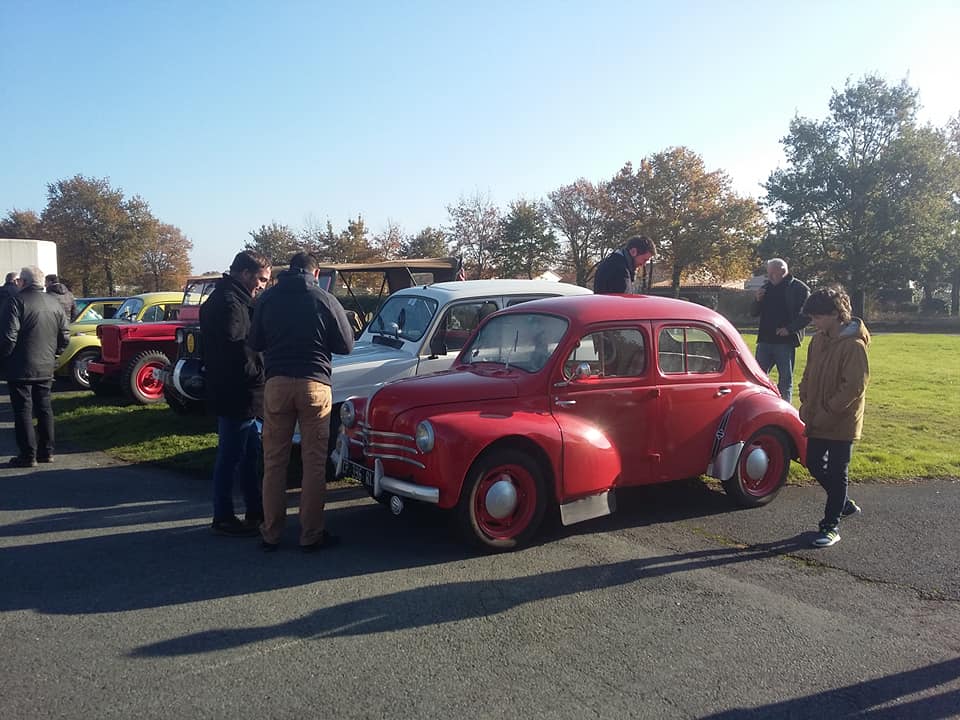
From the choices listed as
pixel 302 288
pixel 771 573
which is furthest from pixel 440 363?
pixel 771 573

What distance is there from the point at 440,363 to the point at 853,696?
464 cm

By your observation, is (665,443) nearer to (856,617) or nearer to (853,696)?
(856,617)

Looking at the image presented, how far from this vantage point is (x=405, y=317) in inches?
304

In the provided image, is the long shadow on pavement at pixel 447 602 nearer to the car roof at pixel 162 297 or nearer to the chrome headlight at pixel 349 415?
the chrome headlight at pixel 349 415

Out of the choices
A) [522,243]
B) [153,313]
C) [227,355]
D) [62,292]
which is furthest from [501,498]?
[522,243]

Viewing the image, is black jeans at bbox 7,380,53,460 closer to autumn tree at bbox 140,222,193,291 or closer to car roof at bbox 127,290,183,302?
car roof at bbox 127,290,183,302

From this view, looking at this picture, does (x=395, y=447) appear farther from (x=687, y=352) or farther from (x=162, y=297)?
(x=162, y=297)

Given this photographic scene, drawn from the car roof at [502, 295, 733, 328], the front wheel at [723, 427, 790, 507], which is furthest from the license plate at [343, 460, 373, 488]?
the front wheel at [723, 427, 790, 507]

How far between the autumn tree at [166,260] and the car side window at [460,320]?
43.5 meters

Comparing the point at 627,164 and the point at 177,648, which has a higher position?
the point at 627,164

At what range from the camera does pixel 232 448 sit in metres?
5.28

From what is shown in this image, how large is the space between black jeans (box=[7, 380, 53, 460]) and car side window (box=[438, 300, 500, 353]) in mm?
4339

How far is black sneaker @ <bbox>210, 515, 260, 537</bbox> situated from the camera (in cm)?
526

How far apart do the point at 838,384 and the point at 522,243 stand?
44.7 metres
